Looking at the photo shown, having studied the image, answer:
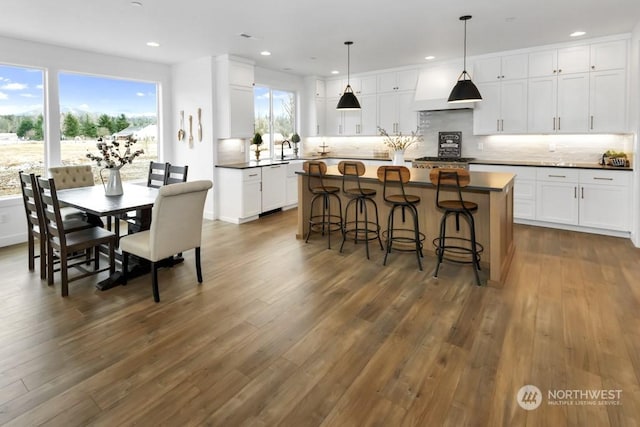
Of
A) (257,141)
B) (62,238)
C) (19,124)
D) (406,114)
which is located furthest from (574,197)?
(19,124)

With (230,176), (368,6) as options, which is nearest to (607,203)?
(368,6)

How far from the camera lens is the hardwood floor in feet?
6.58

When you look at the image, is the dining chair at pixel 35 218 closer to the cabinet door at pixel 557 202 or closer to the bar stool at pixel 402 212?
the bar stool at pixel 402 212

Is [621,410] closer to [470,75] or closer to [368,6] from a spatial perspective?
[368,6]

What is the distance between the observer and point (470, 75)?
6.48 meters

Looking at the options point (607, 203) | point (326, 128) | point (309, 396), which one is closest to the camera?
point (309, 396)

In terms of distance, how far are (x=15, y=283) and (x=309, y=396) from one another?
3.28 m

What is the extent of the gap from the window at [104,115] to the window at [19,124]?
0.32 metres

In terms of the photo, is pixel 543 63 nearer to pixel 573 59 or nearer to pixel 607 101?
pixel 573 59

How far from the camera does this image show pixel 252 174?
6.51 m

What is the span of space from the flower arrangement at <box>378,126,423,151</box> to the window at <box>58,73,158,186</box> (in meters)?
4.30

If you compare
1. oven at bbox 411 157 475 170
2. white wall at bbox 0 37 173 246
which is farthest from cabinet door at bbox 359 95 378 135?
white wall at bbox 0 37 173 246

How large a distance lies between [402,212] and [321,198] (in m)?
1.29

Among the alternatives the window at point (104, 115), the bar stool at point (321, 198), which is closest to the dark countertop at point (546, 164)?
the bar stool at point (321, 198)
